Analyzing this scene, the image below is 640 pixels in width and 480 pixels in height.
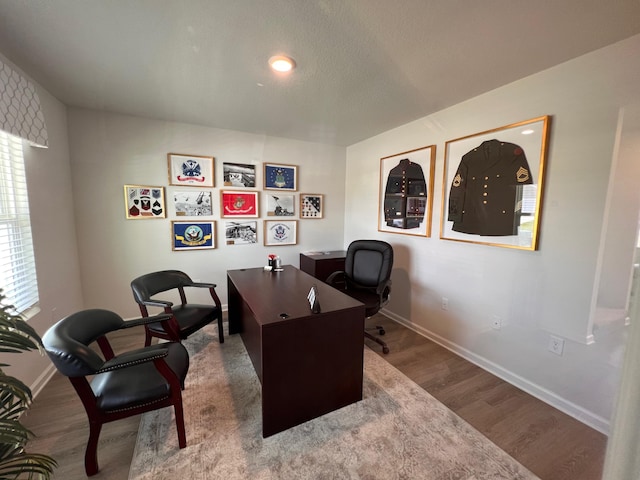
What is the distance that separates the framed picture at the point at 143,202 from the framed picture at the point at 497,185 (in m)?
3.19

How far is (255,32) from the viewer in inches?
60.0

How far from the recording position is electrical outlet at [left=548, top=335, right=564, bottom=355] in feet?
6.01

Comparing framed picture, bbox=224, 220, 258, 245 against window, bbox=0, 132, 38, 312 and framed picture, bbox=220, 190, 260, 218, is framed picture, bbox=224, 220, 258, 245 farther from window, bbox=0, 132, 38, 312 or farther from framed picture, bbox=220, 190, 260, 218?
window, bbox=0, 132, 38, 312

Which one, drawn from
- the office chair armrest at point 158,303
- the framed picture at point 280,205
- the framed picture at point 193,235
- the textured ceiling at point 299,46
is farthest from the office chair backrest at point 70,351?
the framed picture at point 280,205

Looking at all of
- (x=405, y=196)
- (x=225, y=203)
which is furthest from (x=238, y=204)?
(x=405, y=196)

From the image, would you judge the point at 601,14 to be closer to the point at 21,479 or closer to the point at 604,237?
Result: the point at 604,237

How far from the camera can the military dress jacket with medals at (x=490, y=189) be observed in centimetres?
204

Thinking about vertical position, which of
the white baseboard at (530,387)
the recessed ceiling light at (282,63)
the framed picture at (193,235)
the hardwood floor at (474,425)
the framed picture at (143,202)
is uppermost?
the recessed ceiling light at (282,63)

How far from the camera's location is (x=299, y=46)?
5.40 feet

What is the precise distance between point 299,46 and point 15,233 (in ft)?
8.02

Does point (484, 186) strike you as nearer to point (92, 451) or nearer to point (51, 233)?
point (92, 451)

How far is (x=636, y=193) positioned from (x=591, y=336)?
0.94m

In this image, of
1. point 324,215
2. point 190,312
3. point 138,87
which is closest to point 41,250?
point 190,312

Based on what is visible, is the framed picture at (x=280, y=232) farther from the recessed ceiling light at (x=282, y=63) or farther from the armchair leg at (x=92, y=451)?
the armchair leg at (x=92, y=451)
